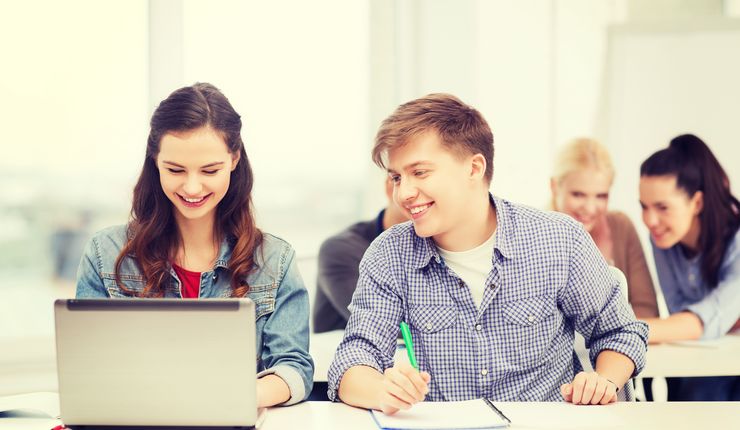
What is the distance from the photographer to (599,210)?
2.90m

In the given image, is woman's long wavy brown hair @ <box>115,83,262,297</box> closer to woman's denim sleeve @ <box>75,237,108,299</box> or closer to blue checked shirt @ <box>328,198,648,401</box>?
woman's denim sleeve @ <box>75,237,108,299</box>

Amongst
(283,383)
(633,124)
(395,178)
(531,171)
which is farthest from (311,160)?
(283,383)

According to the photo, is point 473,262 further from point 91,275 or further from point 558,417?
point 91,275

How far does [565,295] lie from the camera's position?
1.75m

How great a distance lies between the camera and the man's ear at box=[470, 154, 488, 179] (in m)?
1.79

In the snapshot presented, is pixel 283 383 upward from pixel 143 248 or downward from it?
downward

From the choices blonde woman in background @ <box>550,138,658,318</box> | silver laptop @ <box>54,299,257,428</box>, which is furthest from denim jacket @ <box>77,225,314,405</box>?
Result: blonde woman in background @ <box>550,138,658,318</box>

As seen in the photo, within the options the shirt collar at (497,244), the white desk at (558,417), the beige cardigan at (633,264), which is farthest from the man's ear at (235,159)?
the beige cardigan at (633,264)

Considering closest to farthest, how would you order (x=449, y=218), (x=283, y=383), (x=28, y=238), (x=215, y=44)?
(x=283, y=383), (x=449, y=218), (x=28, y=238), (x=215, y=44)

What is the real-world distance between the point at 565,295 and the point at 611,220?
1393 millimetres

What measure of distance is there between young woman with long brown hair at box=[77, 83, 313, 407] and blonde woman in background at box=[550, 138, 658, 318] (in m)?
1.46

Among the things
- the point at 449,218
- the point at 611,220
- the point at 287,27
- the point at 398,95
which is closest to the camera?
the point at 449,218

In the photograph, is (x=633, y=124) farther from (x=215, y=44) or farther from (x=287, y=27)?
(x=215, y=44)

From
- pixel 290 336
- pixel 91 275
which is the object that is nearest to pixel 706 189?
pixel 290 336
